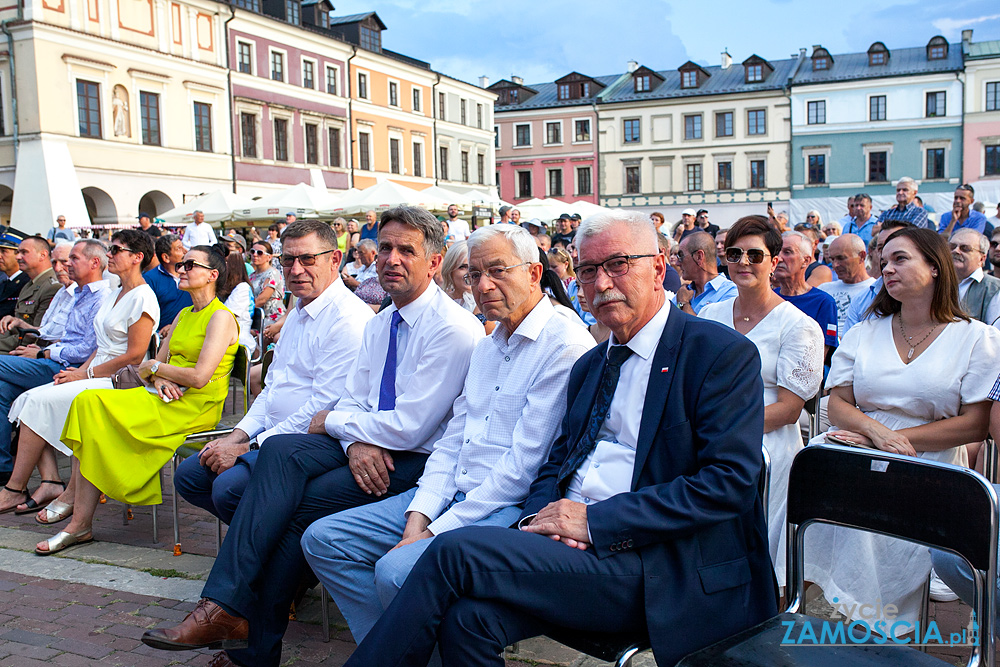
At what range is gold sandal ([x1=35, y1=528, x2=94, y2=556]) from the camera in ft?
15.0

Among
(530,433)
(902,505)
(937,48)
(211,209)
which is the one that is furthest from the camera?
(937,48)

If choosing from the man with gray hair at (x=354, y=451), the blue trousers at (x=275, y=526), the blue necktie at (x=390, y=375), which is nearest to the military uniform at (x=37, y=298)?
the man with gray hair at (x=354, y=451)

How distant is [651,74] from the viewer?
50594 mm

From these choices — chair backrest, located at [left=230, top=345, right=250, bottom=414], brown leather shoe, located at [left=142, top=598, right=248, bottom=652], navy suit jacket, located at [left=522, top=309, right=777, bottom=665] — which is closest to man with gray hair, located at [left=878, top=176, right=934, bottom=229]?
chair backrest, located at [left=230, top=345, right=250, bottom=414]

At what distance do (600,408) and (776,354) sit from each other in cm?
140

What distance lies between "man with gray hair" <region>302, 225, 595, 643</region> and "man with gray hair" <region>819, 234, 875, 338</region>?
341 centimetres

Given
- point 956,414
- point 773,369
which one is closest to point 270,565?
point 773,369

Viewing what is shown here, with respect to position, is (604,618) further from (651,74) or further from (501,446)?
(651,74)

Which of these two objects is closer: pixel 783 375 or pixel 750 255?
pixel 783 375

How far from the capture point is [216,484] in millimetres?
3672

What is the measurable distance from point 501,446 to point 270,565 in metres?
1.05

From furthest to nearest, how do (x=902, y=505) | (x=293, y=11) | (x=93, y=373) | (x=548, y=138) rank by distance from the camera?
(x=548, y=138) < (x=293, y=11) < (x=93, y=373) < (x=902, y=505)

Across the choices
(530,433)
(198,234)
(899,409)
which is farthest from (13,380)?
(198,234)

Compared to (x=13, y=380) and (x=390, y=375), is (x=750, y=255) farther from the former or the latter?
(x=13, y=380)
